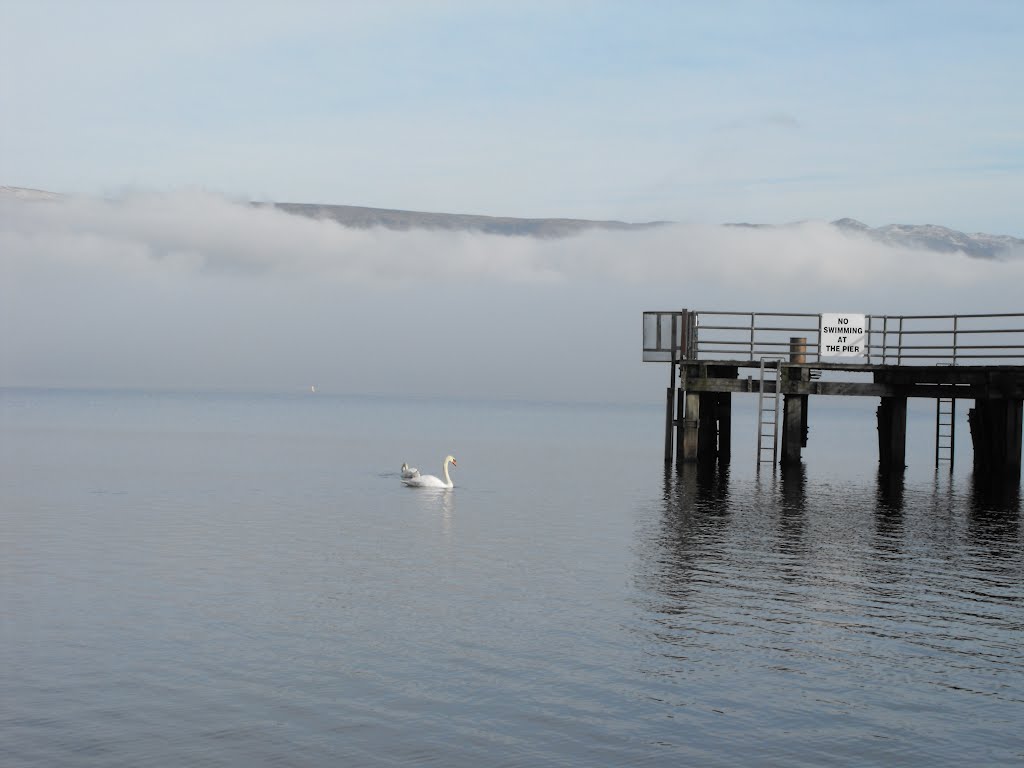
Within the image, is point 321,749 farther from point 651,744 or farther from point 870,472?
point 870,472

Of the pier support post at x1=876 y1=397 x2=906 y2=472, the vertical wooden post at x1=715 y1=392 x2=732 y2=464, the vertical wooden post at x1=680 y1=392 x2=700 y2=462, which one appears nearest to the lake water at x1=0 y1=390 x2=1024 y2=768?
the vertical wooden post at x1=680 y1=392 x2=700 y2=462

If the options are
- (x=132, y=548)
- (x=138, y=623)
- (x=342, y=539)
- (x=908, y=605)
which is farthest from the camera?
(x=342, y=539)

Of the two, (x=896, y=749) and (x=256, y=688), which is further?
(x=256, y=688)

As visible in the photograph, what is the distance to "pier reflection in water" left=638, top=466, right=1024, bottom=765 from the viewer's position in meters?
12.4

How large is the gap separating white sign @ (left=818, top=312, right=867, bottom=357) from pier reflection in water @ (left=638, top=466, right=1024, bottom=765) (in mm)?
9898

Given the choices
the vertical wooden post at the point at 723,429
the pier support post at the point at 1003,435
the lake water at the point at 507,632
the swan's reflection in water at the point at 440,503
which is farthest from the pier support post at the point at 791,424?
the swan's reflection in water at the point at 440,503

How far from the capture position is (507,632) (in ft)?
54.3

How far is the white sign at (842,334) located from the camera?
41.5m

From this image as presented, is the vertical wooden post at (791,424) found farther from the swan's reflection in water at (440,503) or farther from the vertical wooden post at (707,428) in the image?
the swan's reflection in water at (440,503)

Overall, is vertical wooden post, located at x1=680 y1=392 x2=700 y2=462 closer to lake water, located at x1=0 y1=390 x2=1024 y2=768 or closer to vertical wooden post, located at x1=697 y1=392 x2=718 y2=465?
vertical wooden post, located at x1=697 y1=392 x2=718 y2=465

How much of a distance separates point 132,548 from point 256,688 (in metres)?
11.8

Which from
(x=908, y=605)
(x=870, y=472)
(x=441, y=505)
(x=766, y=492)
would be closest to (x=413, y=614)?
(x=908, y=605)

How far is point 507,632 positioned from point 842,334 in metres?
27.8

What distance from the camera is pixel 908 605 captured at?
1909cm
